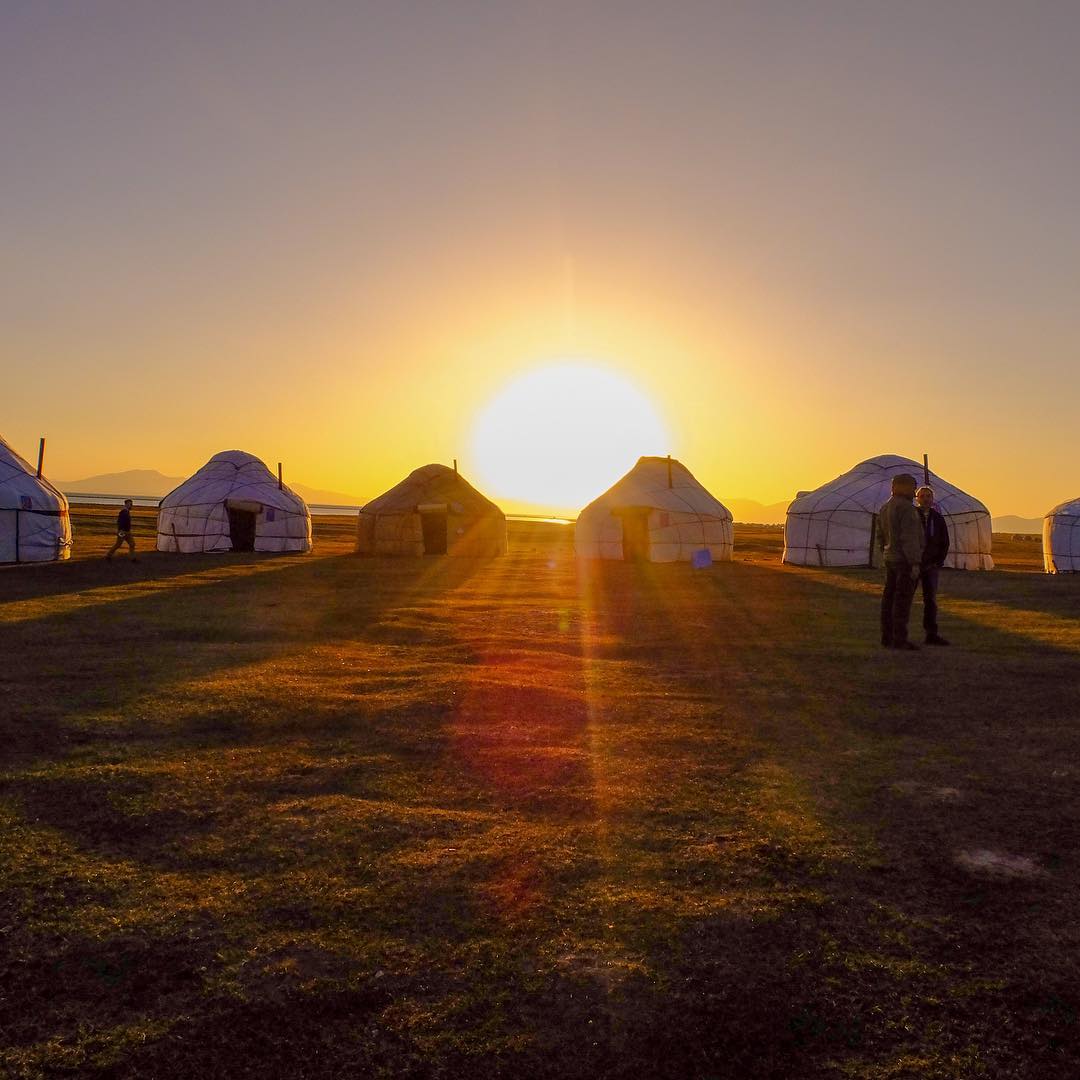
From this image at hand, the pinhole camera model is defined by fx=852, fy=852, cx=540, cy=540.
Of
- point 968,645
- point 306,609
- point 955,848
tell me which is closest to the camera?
point 955,848

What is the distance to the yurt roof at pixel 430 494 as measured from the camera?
1344 inches

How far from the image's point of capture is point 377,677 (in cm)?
912

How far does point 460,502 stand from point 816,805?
1209 inches

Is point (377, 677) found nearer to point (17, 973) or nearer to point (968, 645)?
point (17, 973)

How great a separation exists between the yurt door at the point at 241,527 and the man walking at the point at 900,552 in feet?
92.3

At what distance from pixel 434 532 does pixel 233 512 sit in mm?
8075

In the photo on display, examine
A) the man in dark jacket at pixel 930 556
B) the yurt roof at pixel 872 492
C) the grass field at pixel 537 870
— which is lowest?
the grass field at pixel 537 870

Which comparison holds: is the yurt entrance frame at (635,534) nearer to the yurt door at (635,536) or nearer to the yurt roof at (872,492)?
the yurt door at (635,536)

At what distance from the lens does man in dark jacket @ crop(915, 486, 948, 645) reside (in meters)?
11.6

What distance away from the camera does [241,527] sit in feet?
114

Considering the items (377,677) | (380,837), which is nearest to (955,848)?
(380,837)

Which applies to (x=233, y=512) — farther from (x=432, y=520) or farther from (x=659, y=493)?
(x=659, y=493)

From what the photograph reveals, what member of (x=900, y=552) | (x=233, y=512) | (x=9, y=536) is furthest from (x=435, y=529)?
(x=900, y=552)

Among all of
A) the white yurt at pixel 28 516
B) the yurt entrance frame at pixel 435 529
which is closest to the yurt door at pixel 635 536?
the yurt entrance frame at pixel 435 529
